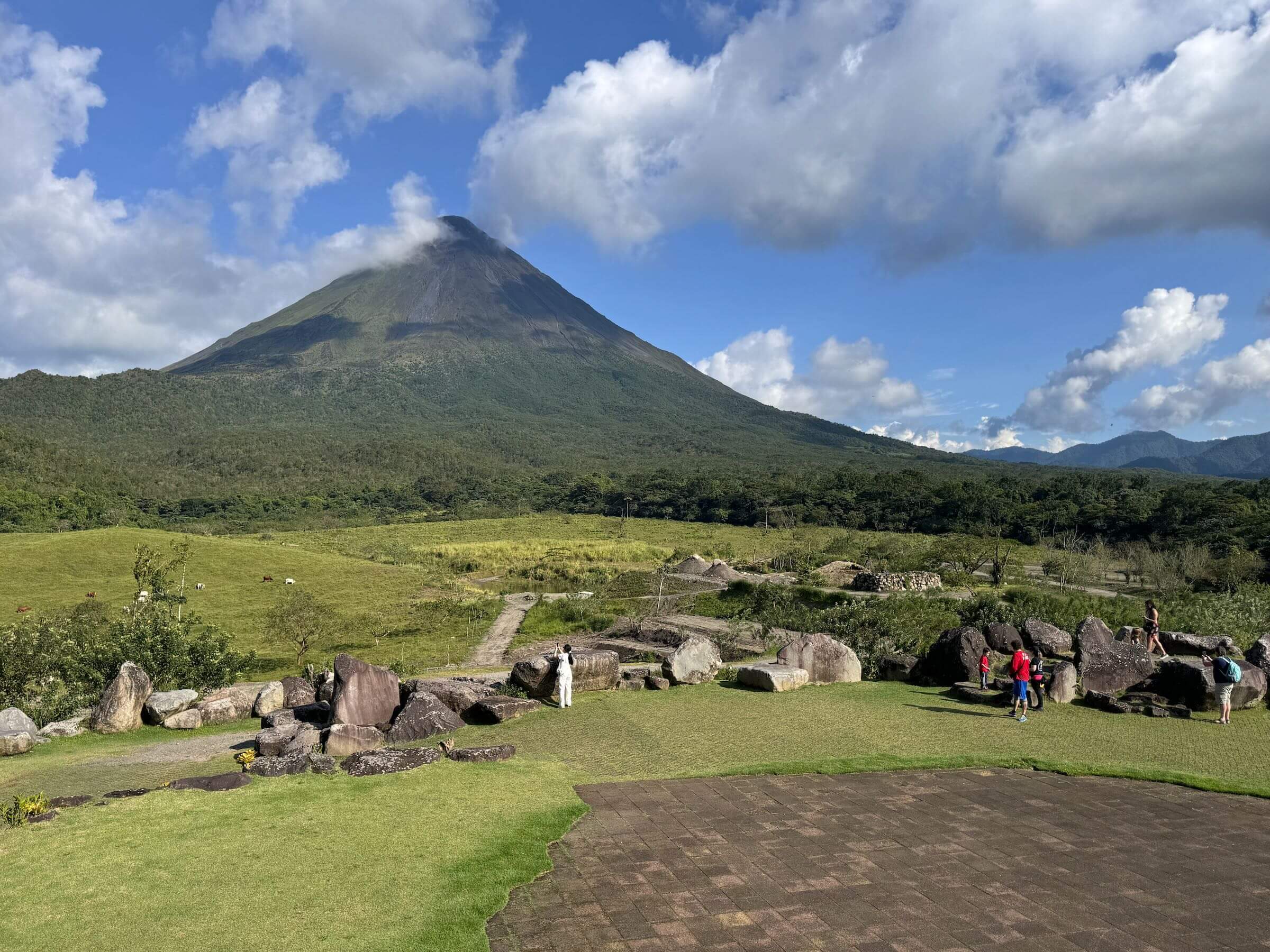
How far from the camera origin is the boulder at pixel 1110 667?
44.9 ft

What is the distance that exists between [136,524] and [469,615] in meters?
52.6

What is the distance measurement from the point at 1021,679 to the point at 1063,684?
180 centimetres

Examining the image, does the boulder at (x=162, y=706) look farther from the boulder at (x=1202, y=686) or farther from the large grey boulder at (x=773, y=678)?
the boulder at (x=1202, y=686)

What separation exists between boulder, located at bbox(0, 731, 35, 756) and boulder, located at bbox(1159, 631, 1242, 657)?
20.8 metres

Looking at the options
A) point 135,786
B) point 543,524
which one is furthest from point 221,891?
point 543,524

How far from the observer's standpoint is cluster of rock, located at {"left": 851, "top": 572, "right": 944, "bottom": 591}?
30859mm

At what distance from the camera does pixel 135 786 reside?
897 cm

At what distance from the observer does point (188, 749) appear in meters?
10.9

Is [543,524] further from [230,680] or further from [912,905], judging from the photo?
[912,905]

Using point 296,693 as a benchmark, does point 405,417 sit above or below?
above

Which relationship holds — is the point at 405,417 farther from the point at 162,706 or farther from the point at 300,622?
the point at 162,706

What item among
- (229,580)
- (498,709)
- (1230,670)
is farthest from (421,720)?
(229,580)

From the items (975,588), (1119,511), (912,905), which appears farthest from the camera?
(1119,511)

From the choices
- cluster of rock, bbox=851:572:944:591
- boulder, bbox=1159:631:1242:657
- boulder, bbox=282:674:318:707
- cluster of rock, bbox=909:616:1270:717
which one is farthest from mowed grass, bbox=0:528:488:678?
boulder, bbox=1159:631:1242:657
